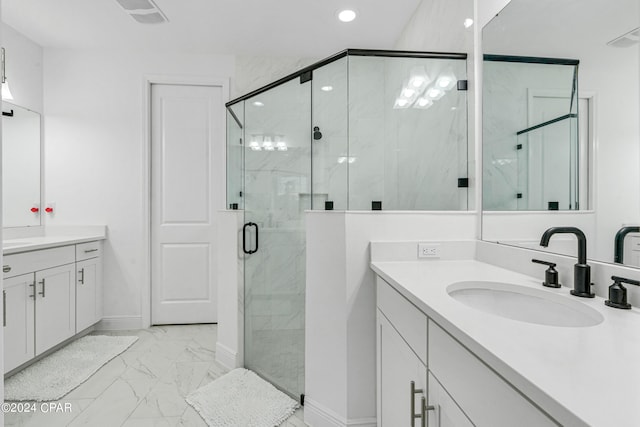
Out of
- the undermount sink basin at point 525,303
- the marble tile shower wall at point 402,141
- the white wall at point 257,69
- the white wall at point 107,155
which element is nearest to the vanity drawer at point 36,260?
the white wall at point 107,155

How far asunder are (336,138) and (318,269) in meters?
0.78

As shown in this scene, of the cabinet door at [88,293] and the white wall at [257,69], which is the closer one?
the cabinet door at [88,293]

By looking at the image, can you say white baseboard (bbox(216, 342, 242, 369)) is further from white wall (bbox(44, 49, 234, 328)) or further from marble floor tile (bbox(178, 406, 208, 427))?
white wall (bbox(44, 49, 234, 328))

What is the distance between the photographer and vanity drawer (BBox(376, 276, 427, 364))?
937 mm

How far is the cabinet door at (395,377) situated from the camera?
3.18 feet

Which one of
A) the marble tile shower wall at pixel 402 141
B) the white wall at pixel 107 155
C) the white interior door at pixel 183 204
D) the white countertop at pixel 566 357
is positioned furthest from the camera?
the white interior door at pixel 183 204

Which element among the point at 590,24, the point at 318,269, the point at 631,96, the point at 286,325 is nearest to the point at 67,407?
the point at 286,325

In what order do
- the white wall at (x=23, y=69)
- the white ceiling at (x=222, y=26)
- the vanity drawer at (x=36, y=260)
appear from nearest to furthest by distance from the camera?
1. the vanity drawer at (x=36, y=260)
2. the white ceiling at (x=222, y=26)
3. the white wall at (x=23, y=69)

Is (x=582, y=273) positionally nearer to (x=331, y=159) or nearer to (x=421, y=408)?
(x=421, y=408)

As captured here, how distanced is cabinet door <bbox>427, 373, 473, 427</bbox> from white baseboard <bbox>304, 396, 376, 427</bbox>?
2.53 ft

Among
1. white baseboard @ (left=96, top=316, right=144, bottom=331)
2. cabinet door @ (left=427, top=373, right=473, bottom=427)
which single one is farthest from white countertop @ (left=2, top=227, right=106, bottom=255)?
cabinet door @ (left=427, top=373, right=473, bottom=427)

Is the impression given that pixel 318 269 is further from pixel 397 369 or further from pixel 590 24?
pixel 590 24

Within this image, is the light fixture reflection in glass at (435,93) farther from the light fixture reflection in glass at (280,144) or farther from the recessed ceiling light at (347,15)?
the recessed ceiling light at (347,15)

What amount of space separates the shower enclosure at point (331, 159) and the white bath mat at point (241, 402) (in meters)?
0.10
